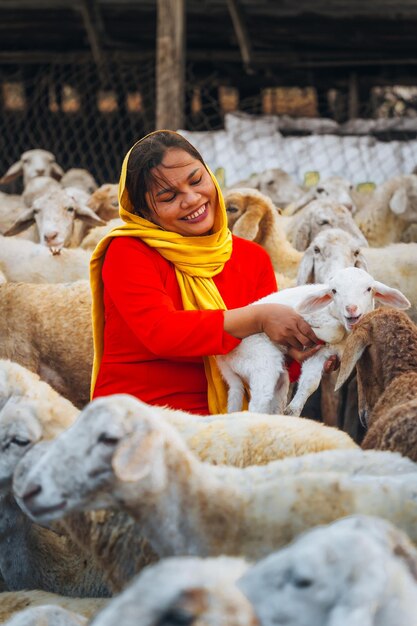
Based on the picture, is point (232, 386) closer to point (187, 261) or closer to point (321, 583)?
point (187, 261)

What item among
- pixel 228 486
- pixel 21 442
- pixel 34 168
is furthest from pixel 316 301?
pixel 34 168

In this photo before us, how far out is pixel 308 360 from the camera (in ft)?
13.8

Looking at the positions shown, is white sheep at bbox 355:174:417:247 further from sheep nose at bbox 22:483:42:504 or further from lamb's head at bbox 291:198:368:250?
sheep nose at bbox 22:483:42:504

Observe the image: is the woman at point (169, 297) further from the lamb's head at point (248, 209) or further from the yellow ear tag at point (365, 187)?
the yellow ear tag at point (365, 187)

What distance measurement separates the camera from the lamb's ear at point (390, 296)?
168 inches

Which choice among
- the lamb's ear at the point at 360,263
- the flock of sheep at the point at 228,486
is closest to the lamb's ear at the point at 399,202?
the flock of sheep at the point at 228,486

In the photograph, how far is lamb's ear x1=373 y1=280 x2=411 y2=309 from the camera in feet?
14.0

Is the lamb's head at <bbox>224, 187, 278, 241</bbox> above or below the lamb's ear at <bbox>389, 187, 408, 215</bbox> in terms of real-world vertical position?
above

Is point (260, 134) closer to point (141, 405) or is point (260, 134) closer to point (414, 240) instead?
point (414, 240)

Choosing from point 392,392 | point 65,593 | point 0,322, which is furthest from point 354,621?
point 0,322

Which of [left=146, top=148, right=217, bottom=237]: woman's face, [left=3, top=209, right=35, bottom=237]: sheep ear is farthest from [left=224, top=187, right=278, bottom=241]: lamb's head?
[left=146, top=148, right=217, bottom=237]: woman's face

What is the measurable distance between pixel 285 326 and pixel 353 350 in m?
0.32

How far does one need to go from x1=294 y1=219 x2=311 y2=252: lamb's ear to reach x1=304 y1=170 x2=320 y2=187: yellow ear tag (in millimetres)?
2834

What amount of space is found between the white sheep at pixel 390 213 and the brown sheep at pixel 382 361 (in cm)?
370
